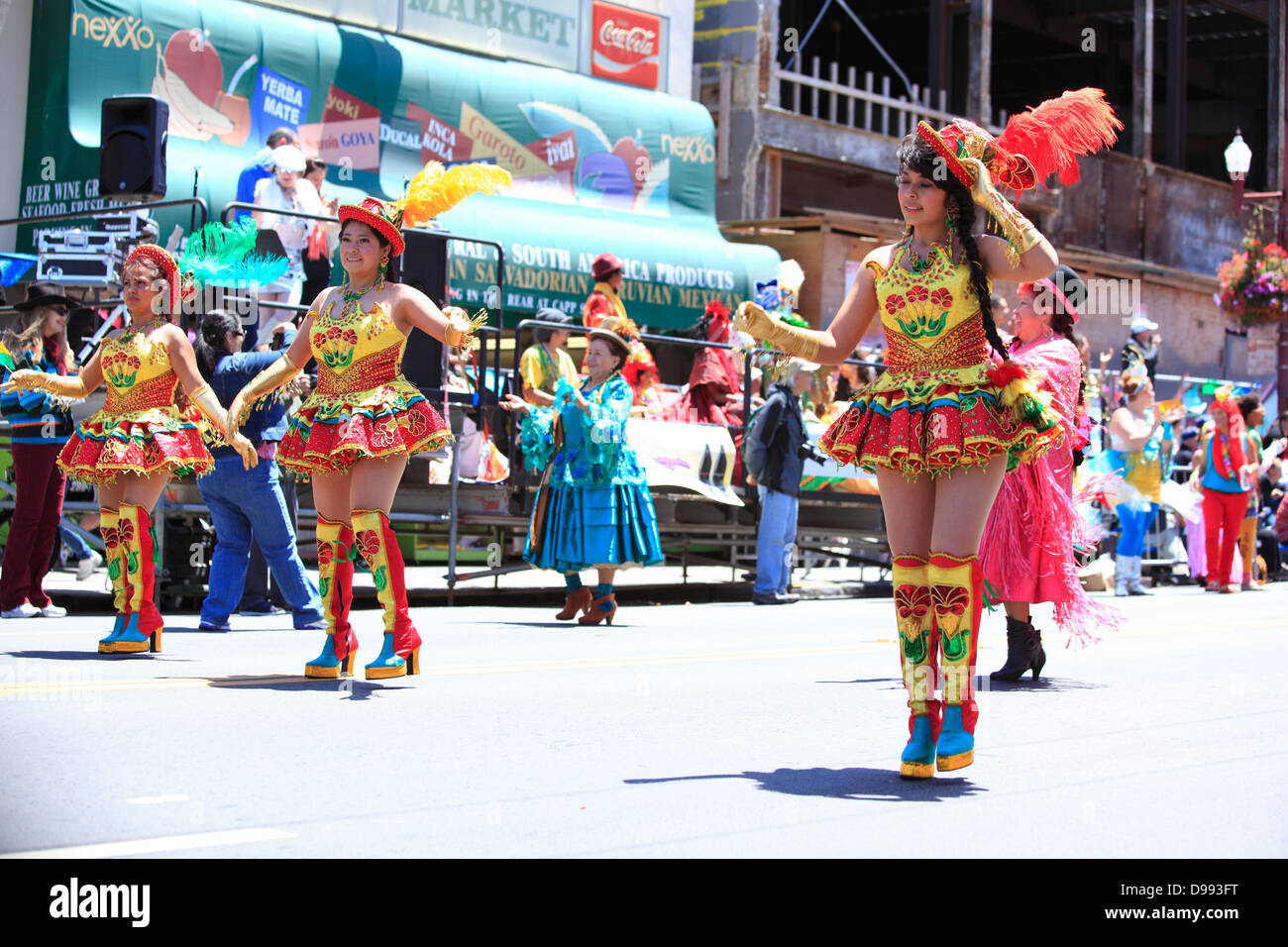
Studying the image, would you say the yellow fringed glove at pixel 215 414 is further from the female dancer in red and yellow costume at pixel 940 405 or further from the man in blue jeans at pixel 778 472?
the man in blue jeans at pixel 778 472

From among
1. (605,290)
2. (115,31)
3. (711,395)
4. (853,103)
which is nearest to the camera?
(605,290)

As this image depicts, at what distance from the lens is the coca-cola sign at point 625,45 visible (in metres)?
22.1

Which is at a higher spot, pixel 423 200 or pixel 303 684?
pixel 423 200

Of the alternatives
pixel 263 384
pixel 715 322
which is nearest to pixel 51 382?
pixel 263 384

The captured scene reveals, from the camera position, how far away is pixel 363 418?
24.7ft

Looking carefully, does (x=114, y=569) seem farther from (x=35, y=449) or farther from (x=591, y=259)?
(x=591, y=259)

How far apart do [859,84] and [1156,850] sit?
1158 inches

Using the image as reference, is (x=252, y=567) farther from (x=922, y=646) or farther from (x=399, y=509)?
(x=922, y=646)

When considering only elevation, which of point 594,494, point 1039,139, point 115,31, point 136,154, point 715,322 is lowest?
point 594,494

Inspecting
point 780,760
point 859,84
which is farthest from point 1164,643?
point 859,84

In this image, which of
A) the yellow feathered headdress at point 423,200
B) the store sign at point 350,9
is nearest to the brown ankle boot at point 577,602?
the yellow feathered headdress at point 423,200

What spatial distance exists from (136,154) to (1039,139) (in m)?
8.04

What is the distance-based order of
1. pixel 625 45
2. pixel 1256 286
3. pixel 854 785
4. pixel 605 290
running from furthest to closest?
pixel 1256 286
pixel 625 45
pixel 605 290
pixel 854 785

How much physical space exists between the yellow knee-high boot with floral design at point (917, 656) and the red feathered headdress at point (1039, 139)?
4.66 ft
